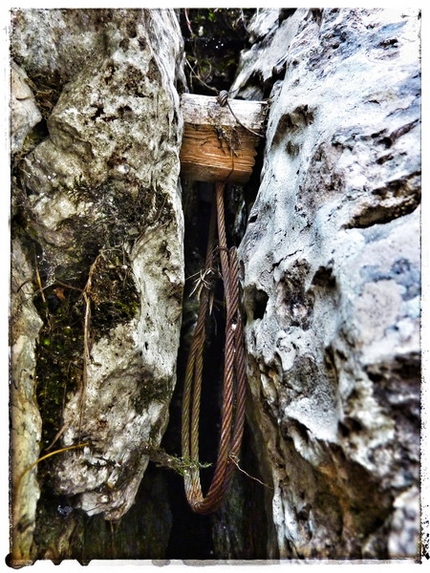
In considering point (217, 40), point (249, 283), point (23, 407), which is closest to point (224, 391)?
point (249, 283)

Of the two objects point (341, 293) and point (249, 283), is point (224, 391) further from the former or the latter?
point (341, 293)

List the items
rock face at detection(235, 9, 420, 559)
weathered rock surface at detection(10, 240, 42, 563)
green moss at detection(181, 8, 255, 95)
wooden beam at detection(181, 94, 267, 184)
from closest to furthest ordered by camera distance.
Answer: rock face at detection(235, 9, 420, 559), weathered rock surface at detection(10, 240, 42, 563), wooden beam at detection(181, 94, 267, 184), green moss at detection(181, 8, 255, 95)

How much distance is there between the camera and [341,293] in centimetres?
71

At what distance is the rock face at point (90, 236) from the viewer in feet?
2.90

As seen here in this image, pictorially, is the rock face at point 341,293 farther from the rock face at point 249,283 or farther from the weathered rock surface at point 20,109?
the weathered rock surface at point 20,109

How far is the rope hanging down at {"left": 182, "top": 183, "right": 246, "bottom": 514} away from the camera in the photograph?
1074mm

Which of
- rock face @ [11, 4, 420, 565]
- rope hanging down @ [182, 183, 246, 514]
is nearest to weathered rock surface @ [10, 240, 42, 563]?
rock face @ [11, 4, 420, 565]

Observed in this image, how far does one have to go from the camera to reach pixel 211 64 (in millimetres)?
1767

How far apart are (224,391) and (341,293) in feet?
1.76

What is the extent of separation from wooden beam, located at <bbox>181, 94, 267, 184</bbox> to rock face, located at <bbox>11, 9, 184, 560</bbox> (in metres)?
0.25

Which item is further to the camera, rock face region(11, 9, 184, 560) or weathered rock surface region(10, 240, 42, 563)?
rock face region(11, 9, 184, 560)

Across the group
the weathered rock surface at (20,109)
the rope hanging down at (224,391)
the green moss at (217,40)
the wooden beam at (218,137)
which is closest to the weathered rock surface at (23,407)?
the weathered rock surface at (20,109)

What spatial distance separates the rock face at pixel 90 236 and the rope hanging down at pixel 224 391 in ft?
0.65

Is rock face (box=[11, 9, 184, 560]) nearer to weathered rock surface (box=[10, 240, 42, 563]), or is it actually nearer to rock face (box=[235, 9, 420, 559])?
weathered rock surface (box=[10, 240, 42, 563])
